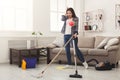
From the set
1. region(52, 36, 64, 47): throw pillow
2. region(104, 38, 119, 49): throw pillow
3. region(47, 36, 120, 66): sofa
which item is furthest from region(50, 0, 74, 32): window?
region(104, 38, 119, 49): throw pillow

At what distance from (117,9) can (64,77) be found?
11.7 feet

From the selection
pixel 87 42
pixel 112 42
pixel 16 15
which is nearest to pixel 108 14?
pixel 87 42

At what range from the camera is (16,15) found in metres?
5.99

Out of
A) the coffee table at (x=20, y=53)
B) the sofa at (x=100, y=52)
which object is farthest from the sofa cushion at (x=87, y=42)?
the coffee table at (x=20, y=53)

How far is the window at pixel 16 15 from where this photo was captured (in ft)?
18.8

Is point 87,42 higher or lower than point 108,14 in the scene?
lower

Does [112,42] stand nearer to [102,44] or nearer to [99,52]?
[102,44]

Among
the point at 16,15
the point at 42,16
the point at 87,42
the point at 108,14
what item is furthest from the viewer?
the point at 108,14

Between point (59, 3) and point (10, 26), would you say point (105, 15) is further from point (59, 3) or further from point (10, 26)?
point (10, 26)

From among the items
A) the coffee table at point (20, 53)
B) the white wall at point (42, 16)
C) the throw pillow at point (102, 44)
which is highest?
the white wall at point (42, 16)

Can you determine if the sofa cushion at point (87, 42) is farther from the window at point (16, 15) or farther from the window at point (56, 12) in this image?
the window at point (16, 15)

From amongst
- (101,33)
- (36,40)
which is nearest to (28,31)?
(36,40)

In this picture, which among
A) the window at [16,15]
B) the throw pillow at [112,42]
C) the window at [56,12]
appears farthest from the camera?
the window at [56,12]

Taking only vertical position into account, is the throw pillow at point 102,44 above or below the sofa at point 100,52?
above
